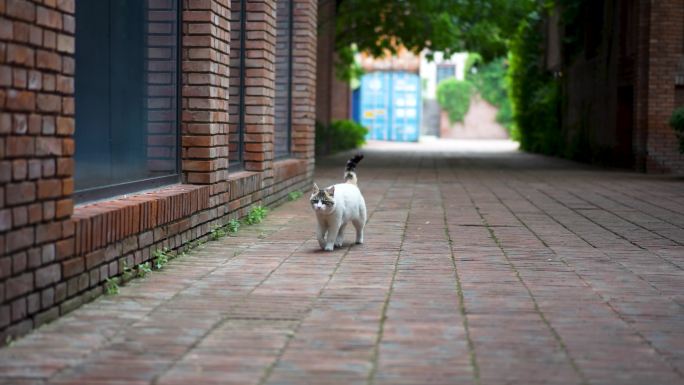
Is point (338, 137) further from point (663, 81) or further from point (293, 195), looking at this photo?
point (293, 195)

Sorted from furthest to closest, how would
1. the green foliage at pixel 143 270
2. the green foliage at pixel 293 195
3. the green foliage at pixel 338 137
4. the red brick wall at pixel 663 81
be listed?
the green foliage at pixel 338 137 < the red brick wall at pixel 663 81 < the green foliage at pixel 293 195 < the green foliage at pixel 143 270

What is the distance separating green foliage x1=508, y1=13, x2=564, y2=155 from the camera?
31.0 metres

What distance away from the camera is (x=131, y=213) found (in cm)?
626

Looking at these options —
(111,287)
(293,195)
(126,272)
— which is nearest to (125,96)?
(126,272)

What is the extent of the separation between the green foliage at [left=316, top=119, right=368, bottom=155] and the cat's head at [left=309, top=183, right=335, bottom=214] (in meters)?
20.6

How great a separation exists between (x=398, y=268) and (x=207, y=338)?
2.52 m

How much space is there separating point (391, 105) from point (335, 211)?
147 ft

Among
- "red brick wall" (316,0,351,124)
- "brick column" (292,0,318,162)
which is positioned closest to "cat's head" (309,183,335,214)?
"brick column" (292,0,318,162)

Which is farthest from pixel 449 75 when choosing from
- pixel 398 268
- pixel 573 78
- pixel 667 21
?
pixel 398 268

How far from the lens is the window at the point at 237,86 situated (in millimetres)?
10297

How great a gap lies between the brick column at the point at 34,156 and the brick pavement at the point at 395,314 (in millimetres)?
239

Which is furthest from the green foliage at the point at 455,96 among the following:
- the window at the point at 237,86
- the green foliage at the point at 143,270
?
the green foliage at the point at 143,270

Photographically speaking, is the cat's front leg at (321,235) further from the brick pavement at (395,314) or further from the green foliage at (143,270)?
the green foliage at (143,270)

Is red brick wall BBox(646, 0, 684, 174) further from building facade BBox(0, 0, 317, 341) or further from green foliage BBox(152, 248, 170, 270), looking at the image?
green foliage BBox(152, 248, 170, 270)
